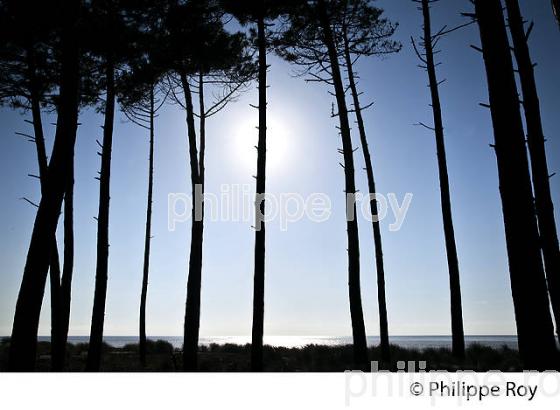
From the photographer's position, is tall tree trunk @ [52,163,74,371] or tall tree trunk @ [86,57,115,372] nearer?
tall tree trunk @ [52,163,74,371]

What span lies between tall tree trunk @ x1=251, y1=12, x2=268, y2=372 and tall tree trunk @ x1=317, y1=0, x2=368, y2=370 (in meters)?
1.90

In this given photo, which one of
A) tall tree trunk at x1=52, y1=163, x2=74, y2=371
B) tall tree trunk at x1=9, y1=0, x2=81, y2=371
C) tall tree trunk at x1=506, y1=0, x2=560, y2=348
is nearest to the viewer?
tall tree trunk at x1=9, y1=0, x2=81, y2=371

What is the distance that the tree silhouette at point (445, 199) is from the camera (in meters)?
10.2

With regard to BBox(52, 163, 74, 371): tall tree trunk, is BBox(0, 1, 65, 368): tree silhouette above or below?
above

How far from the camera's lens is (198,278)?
428 inches

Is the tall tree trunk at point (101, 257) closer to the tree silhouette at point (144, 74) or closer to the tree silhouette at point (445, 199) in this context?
the tree silhouette at point (144, 74)

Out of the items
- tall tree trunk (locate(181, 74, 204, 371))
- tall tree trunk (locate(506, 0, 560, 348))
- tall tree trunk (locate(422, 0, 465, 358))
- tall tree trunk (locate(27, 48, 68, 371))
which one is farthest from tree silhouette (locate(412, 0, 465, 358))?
tall tree trunk (locate(27, 48, 68, 371))

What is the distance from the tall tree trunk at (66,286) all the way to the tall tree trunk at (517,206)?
8088 mm

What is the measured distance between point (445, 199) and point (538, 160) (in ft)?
14.7

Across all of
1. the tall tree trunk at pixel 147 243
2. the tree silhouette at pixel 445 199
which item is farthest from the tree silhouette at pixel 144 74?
the tree silhouette at pixel 445 199

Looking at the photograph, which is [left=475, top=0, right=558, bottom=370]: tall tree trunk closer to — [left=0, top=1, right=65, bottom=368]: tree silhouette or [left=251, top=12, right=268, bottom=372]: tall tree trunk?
[left=251, top=12, right=268, bottom=372]: tall tree trunk

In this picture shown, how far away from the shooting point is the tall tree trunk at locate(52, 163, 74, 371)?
8.62m
